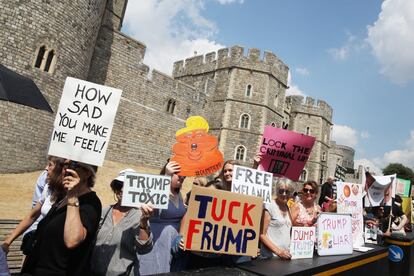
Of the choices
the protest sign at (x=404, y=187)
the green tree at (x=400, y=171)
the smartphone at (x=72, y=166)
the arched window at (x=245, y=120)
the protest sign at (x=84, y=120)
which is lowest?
the smartphone at (x=72, y=166)

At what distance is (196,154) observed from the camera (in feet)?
13.0

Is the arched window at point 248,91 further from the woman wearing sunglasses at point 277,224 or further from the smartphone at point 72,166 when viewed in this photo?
the smartphone at point 72,166

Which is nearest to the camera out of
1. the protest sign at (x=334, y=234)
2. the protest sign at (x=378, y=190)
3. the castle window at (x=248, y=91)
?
the protest sign at (x=334, y=234)

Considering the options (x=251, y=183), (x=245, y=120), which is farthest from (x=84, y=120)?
(x=245, y=120)

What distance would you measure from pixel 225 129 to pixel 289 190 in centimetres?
1957

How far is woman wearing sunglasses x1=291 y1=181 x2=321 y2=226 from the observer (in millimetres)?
3797

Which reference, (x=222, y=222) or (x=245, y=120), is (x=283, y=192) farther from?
(x=245, y=120)

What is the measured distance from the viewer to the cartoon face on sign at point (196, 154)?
3869 millimetres

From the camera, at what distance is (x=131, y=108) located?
17.9 metres

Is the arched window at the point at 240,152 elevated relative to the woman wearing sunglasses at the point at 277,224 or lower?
elevated

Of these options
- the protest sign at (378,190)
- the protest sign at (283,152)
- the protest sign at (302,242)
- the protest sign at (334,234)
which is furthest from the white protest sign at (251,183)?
the protest sign at (378,190)

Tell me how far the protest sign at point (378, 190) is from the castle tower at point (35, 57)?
445 inches

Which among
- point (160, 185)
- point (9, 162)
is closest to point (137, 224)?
point (160, 185)

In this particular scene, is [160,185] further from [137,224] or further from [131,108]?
[131,108]
